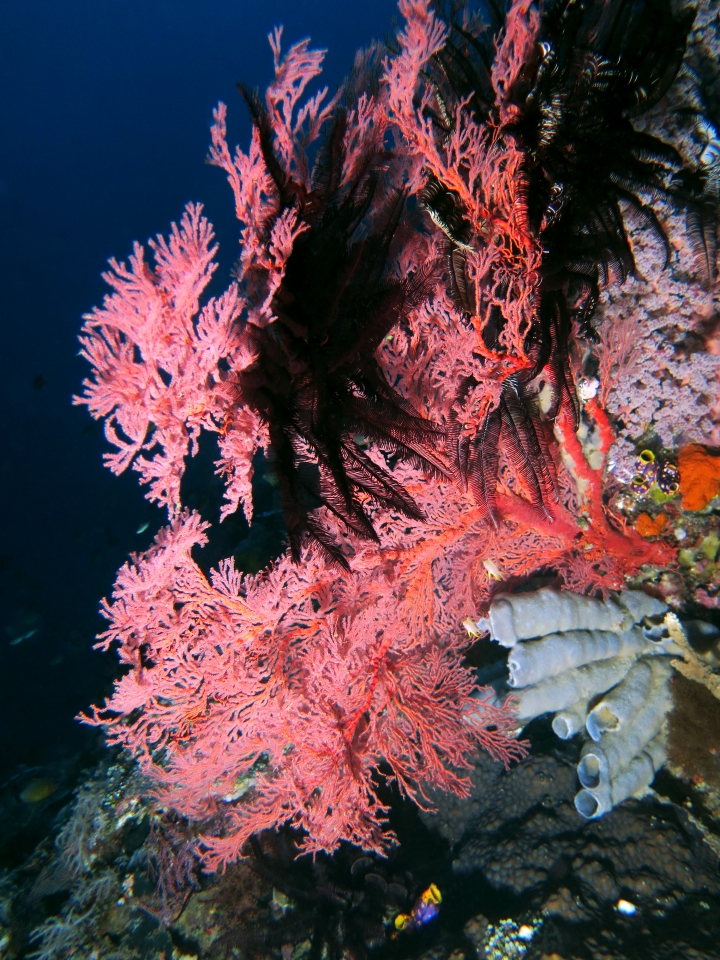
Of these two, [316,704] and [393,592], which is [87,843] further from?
[393,592]

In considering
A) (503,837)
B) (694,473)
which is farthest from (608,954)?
(694,473)

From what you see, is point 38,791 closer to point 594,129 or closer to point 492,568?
point 492,568

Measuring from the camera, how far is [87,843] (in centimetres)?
630

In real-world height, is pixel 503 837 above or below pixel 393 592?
below

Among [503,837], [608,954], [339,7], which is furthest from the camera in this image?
[339,7]

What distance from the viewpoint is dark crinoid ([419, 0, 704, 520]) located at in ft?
9.02

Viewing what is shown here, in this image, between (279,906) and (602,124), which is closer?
(602,124)

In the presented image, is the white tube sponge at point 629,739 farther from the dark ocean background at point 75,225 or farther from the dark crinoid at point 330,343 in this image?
the dark ocean background at point 75,225

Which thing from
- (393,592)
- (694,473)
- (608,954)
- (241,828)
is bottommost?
(608,954)

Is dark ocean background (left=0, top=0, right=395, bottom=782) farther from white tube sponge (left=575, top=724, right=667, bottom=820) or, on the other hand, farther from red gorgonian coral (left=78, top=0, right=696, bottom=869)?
white tube sponge (left=575, top=724, right=667, bottom=820)

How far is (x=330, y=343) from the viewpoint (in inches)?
101

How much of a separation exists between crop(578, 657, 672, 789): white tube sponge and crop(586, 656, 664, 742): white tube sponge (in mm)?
29

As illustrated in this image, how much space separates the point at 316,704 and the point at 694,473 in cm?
349

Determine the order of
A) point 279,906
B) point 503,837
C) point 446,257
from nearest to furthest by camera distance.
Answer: point 446,257 < point 503,837 < point 279,906
